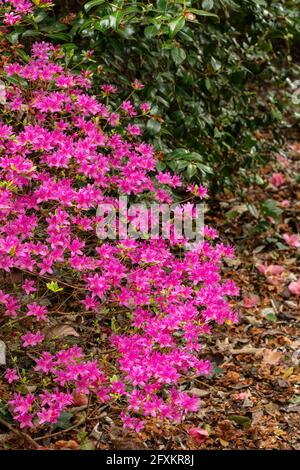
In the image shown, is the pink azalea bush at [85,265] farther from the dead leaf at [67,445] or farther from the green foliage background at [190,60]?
the green foliage background at [190,60]

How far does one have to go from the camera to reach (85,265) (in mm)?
2230

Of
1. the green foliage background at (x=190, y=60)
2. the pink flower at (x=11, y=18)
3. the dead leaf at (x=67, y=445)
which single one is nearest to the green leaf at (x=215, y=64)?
the green foliage background at (x=190, y=60)

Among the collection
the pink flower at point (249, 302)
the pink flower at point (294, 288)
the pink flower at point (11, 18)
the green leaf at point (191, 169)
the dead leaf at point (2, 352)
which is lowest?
the pink flower at point (249, 302)

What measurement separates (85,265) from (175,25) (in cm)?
96

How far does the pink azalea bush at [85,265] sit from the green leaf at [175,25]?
333 millimetres

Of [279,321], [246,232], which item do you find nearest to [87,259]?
[279,321]

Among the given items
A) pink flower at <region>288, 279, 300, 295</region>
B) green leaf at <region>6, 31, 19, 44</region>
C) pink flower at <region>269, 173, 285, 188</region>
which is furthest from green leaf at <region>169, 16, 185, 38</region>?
pink flower at <region>269, 173, 285, 188</region>

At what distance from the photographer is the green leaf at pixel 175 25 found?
8.35 ft

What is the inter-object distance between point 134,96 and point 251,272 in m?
1.16

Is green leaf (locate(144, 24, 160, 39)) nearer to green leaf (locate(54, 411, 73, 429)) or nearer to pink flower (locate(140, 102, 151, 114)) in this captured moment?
pink flower (locate(140, 102, 151, 114))

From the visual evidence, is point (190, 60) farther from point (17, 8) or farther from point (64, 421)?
point (64, 421)

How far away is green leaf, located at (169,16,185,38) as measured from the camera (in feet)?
8.35

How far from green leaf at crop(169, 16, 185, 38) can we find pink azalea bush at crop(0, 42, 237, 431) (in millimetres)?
333

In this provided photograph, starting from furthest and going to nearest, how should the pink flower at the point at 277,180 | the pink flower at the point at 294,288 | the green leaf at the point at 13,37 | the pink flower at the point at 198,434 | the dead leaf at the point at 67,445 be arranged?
1. the pink flower at the point at 277,180
2. the pink flower at the point at 294,288
3. the green leaf at the point at 13,37
4. the pink flower at the point at 198,434
5. the dead leaf at the point at 67,445
